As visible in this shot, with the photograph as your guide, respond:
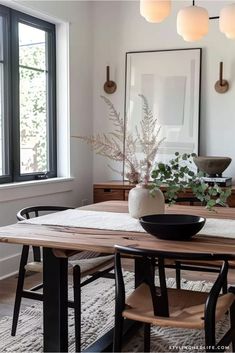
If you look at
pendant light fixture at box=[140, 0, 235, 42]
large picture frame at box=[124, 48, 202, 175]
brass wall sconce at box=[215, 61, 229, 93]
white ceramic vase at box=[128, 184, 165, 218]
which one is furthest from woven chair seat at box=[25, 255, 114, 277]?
brass wall sconce at box=[215, 61, 229, 93]

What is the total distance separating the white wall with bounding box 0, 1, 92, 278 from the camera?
13.8ft

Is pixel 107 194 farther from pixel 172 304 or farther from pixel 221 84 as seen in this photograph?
pixel 172 304

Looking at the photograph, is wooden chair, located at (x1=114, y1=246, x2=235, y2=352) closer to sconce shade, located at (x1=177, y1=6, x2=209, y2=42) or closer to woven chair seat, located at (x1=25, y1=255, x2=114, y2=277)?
woven chair seat, located at (x1=25, y1=255, x2=114, y2=277)

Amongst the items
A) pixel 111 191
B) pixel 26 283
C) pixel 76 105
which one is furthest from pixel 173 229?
pixel 76 105

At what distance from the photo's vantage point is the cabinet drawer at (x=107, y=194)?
4494mm

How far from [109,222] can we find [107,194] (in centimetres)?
212

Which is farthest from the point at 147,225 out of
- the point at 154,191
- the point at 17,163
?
the point at 17,163

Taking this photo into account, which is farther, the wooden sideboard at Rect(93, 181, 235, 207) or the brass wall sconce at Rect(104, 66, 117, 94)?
the brass wall sconce at Rect(104, 66, 117, 94)

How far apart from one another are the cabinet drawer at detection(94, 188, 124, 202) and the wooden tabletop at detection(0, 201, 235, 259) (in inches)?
85.6

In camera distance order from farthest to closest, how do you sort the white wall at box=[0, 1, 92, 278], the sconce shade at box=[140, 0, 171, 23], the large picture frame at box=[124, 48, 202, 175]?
the large picture frame at box=[124, 48, 202, 175], the white wall at box=[0, 1, 92, 278], the sconce shade at box=[140, 0, 171, 23]

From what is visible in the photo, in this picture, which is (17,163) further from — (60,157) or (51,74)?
(51,74)

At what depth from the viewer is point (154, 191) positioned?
2.46m

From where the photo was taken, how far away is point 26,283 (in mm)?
3682

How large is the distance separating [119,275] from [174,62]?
322 centimetres
